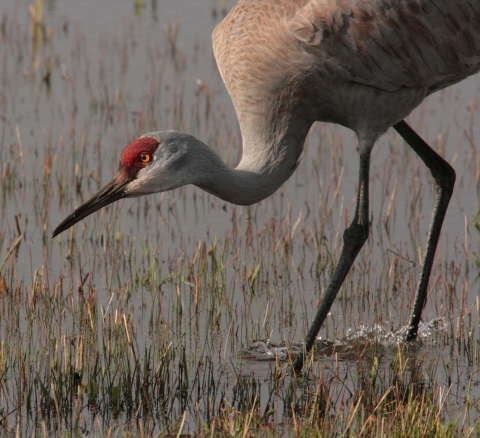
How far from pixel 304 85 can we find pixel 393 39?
2.20 ft

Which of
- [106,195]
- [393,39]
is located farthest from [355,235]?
[106,195]

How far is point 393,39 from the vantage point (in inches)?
247

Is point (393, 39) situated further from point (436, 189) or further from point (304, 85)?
point (436, 189)

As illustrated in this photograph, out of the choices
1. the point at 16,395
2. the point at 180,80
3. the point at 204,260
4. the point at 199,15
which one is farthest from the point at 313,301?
the point at 199,15

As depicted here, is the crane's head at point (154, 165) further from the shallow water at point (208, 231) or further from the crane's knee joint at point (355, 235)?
the crane's knee joint at point (355, 235)

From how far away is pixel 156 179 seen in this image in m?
5.81

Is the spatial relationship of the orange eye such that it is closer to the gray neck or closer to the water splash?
the gray neck

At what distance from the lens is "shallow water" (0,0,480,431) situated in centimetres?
636

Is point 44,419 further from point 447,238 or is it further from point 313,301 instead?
point 447,238

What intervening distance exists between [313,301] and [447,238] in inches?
57.3

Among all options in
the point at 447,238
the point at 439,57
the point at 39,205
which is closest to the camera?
the point at 439,57

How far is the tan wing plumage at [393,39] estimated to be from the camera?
603 cm

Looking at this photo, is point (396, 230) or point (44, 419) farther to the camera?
point (396, 230)

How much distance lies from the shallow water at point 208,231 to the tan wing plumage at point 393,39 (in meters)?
1.37
